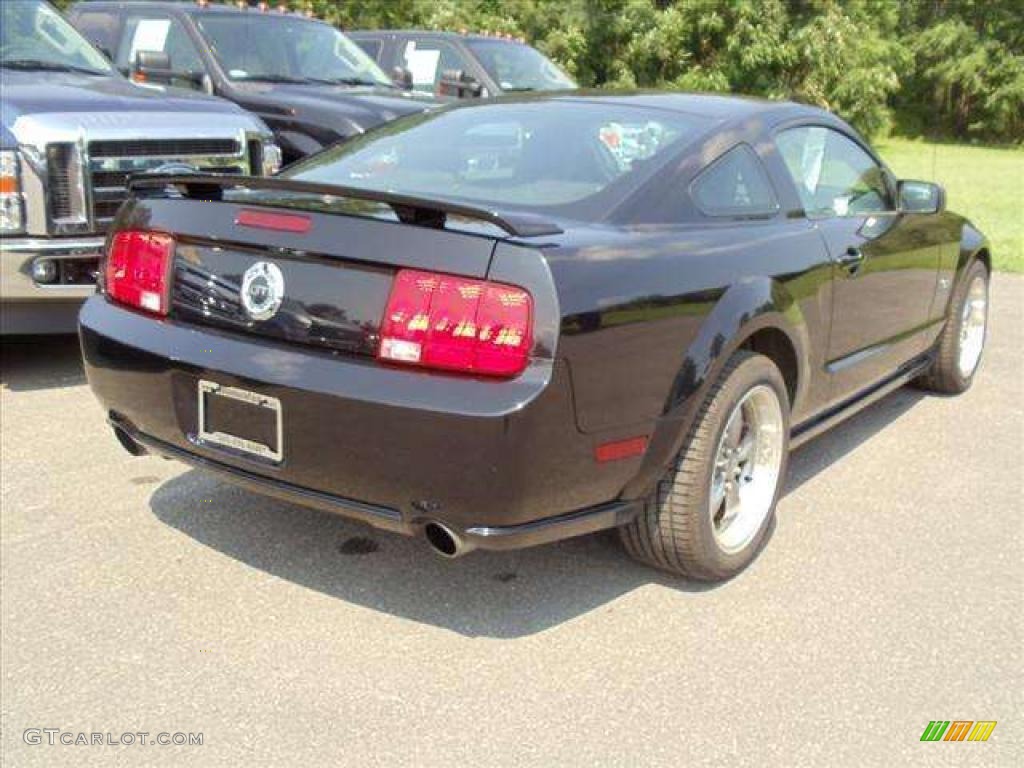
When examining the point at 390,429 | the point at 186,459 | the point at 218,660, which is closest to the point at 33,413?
the point at 186,459

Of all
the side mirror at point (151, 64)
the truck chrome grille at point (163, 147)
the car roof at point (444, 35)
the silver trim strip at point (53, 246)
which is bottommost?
the silver trim strip at point (53, 246)

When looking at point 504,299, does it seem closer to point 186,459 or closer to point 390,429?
point 390,429

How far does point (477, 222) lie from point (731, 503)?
1.43m

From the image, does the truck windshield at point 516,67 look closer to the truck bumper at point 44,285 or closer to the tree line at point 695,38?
the truck bumper at point 44,285

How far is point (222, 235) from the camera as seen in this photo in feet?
10.5

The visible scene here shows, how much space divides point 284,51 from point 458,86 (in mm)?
1589

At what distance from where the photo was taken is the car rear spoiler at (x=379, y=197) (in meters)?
2.81

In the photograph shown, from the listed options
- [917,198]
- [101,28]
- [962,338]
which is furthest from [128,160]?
[962,338]

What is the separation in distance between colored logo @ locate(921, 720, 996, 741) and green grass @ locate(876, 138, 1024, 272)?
848cm

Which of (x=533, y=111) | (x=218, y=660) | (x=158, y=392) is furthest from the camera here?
(x=533, y=111)

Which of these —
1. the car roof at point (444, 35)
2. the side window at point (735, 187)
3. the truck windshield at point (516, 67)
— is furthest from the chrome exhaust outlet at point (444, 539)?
the car roof at point (444, 35)

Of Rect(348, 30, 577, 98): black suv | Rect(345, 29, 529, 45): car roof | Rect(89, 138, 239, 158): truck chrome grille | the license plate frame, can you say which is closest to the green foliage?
Rect(345, 29, 529, 45): car roof

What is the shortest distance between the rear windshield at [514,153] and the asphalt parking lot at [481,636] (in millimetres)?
1228

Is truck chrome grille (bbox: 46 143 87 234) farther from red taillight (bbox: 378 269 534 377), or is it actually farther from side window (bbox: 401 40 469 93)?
side window (bbox: 401 40 469 93)
